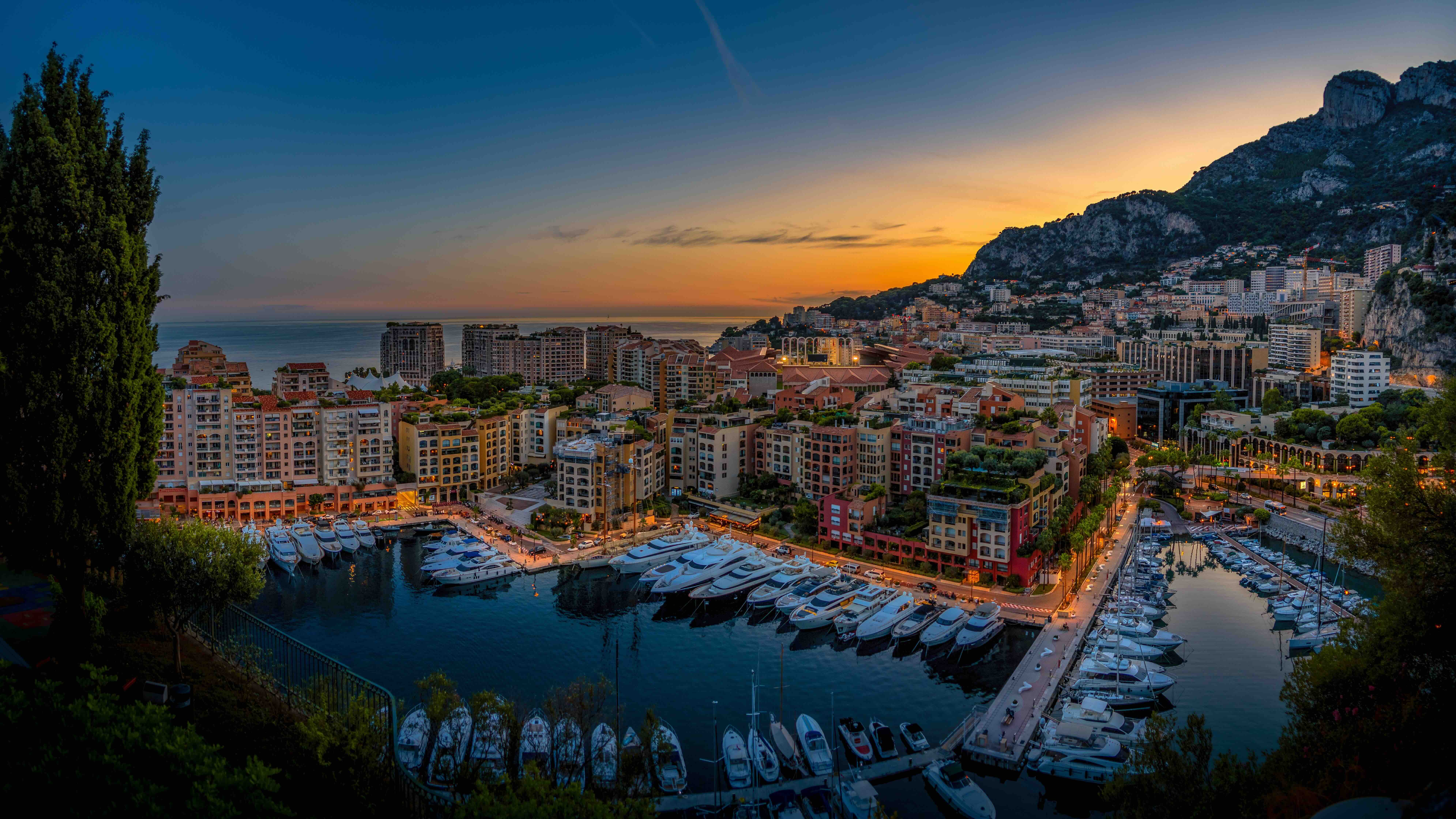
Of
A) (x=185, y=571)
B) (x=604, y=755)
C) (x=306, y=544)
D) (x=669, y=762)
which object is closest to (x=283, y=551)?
(x=306, y=544)

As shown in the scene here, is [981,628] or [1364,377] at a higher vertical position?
[1364,377]

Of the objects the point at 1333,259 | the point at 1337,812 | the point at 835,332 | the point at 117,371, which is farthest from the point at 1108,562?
the point at 1333,259

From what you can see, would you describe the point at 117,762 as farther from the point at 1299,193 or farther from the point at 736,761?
the point at 1299,193

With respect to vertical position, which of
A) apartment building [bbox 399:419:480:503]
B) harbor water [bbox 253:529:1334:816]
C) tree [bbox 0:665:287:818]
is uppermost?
tree [bbox 0:665:287:818]

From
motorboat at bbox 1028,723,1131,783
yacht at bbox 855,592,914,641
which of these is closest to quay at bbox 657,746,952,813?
motorboat at bbox 1028,723,1131,783

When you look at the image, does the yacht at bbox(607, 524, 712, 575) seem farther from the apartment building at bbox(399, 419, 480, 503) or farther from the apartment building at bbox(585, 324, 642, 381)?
the apartment building at bbox(585, 324, 642, 381)

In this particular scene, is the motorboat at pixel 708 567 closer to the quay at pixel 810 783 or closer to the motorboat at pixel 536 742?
the motorboat at pixel 536 742
